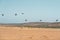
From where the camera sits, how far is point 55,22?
865 centimetres

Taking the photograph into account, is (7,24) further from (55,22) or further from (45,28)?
(55,22)

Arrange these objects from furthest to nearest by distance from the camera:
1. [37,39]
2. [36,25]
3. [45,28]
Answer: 1. [36,25]
2. [45,28]
3. [37,39]

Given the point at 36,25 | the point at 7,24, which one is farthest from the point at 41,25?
the point at 7,24

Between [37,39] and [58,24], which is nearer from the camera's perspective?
[37,39]

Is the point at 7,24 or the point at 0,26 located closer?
the point at 7,24

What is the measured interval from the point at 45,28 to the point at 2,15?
3147 millimetres

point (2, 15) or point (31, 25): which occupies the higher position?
point (2, 15)

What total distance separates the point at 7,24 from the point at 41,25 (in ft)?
7.21

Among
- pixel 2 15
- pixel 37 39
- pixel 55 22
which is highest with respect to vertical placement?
pixel 2 15

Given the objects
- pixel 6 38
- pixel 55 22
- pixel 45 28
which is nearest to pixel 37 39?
pixel 6 38

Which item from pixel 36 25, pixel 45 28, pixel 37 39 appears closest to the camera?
pixel 37 39

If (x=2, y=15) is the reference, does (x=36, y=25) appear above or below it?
below

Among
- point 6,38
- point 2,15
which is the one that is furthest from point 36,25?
point 6,38

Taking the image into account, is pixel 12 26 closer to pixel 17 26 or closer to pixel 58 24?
pixel 17 26
